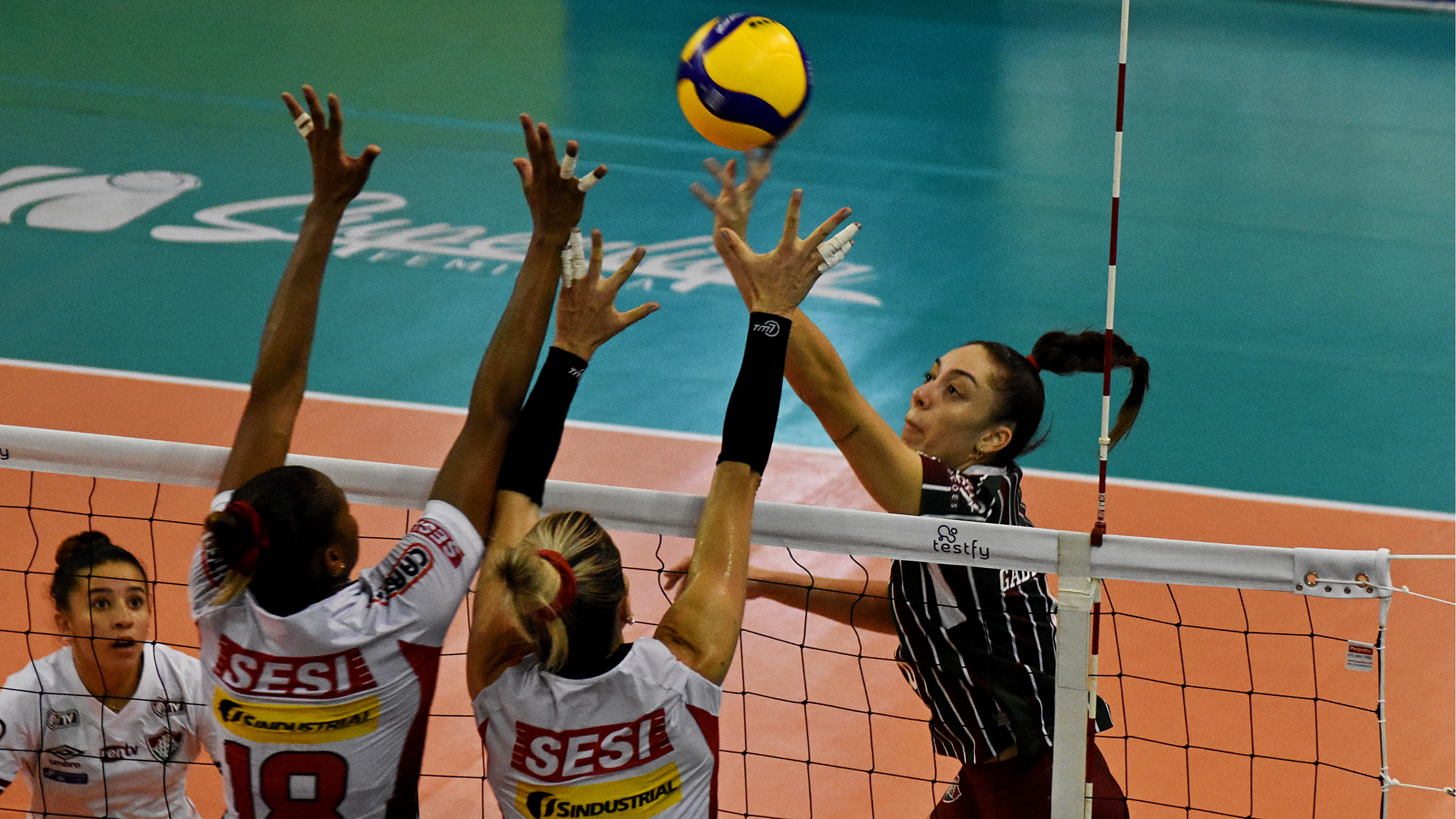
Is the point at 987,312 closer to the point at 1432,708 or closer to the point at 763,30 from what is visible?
the point at 1432,708

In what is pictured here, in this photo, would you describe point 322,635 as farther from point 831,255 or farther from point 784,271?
point 831,255

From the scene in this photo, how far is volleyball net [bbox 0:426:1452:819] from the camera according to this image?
10.6ft

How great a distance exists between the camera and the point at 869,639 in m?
5.85

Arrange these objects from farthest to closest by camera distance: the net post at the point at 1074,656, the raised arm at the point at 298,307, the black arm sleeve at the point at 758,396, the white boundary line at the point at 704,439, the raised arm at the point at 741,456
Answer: the white boundary line at the point at 704,439 < the net post at the point at 1074,656 < the raised arm at the point at 298,307 < the black arm sleeve at the point at 758,396 < the raised arm at the point at 741,456

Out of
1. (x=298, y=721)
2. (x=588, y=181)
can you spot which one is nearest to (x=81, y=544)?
(x=298, y=721)

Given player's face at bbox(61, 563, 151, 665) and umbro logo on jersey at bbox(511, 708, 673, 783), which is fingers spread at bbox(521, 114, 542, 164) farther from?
player's face at bbox(61, 563, 151, 665)

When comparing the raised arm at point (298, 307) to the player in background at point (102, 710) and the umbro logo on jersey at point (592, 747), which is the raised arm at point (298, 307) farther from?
the player in background at point (102, 710)

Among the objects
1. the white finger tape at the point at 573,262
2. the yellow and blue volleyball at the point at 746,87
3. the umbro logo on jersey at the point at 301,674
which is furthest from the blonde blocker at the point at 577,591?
the yellow and blue volleyball at the point at 746,87

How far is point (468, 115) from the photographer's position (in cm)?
1222

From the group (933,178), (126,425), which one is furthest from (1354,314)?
(126,425)

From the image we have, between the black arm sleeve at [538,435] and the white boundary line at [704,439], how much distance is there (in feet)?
14.6

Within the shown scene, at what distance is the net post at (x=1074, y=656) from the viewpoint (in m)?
3.09

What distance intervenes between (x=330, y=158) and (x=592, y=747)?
4.71 ft

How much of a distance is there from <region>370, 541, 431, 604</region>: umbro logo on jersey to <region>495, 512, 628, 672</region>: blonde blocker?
0.67 ft
